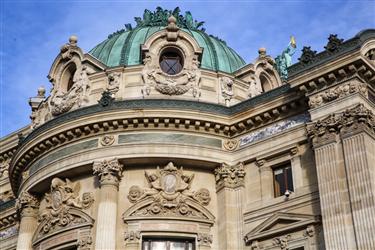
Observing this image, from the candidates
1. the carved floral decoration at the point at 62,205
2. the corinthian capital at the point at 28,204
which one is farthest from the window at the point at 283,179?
the corinthian capital at the point at 28,204

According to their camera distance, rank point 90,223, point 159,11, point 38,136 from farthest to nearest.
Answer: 1. point 159,11
2. point 38,136
3. point 90,223

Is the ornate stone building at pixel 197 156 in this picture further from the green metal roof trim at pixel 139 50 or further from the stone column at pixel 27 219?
the green metal roof trim at pixel 139 50

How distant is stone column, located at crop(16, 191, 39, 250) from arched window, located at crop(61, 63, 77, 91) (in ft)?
19.6

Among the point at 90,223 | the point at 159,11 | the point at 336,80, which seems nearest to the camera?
the point at 336,80

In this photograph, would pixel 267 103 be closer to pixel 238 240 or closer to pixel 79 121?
pixel 238 240

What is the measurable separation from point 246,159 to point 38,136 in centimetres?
988

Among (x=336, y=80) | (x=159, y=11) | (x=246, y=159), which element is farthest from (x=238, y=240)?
(x=159, y=11)

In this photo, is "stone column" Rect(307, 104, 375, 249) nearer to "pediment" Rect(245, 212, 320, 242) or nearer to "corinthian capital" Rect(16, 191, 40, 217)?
"pediment" Rect(245, 212, 320, 242)

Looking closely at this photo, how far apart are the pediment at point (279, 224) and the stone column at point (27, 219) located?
34.5 ft

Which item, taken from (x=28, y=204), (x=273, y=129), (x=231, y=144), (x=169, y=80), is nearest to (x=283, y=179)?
(x=273, y=129)

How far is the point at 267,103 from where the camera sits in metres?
26.9

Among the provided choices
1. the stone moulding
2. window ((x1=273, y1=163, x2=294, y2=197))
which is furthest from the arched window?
window ((x1=273, y1=163, x2=294, y2=197))

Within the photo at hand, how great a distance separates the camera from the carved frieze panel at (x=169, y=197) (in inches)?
1035

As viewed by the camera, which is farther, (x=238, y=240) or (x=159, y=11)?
(x=159, y=11)
